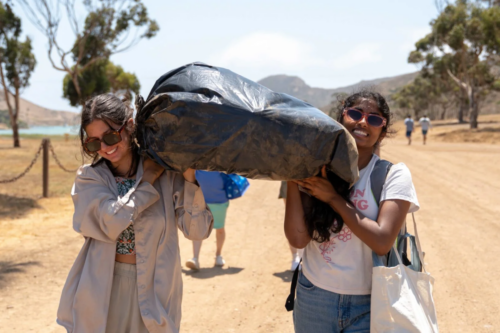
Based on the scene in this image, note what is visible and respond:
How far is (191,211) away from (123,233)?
331mm

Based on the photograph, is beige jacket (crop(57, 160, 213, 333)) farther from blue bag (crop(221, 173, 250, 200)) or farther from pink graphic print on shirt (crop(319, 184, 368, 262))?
blue bag (crop(221, 173, 250, 200))

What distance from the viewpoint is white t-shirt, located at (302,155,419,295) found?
223 cm

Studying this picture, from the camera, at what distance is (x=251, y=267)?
6496 mm

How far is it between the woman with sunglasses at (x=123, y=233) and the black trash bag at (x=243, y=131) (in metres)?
0.29

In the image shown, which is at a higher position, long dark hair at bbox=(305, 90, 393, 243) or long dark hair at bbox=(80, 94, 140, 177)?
long dark hair at bbox=(80, 94, 140, 177)

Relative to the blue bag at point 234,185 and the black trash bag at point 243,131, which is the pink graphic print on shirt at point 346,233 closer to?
the black trash bag at point 243,131

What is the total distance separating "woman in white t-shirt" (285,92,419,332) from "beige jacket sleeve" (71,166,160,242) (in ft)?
2.18

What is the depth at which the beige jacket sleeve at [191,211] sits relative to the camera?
242cm

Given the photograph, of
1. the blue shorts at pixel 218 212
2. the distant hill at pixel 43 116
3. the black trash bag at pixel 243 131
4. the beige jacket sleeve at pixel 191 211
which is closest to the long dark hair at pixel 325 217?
the black trash bag at pixel 243 131

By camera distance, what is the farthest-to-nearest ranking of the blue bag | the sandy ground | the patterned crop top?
1. the blue bag
2. the sandy ground
3. the patterned crop top

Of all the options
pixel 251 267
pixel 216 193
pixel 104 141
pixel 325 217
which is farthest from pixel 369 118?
pixel 251 267

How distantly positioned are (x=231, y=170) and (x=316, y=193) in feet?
1.27

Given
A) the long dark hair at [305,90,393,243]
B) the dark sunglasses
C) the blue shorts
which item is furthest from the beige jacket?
the blue shorts

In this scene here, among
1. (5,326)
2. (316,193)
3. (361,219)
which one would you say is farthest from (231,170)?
(5,326)
